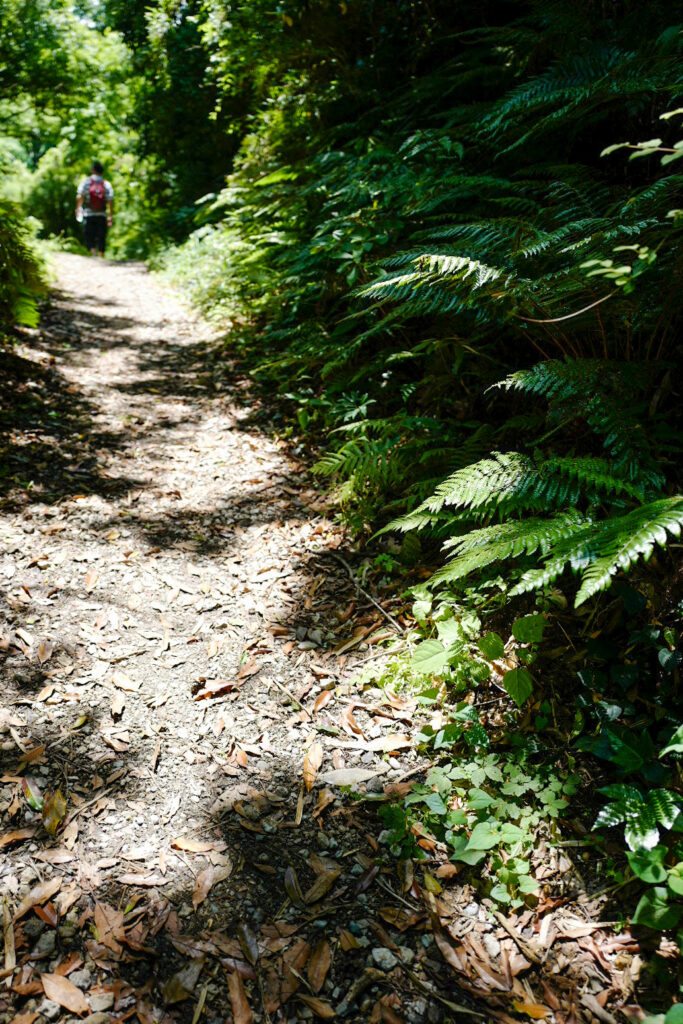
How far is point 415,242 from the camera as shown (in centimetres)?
418

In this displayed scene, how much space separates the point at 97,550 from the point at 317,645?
4.60ft

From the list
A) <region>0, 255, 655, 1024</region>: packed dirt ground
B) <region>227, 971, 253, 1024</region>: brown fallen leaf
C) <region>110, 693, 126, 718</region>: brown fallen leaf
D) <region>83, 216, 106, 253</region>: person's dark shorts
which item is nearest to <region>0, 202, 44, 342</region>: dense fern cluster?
<region>0, 255, 655, 1024</region>: packed dirt ground

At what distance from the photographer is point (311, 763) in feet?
7.54

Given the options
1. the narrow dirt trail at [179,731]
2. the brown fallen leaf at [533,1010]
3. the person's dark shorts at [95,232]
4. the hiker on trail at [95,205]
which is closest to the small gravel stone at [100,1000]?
the narrow dirt trail at [179,731]

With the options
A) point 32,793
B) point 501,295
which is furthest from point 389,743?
point 501,295

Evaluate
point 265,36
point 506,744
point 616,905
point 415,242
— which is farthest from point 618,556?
point 265,36

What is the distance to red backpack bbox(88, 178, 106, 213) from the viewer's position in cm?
1183

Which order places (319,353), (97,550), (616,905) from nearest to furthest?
(616,905)
(97,550)
(319,353)

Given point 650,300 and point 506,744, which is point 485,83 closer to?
point 650,300

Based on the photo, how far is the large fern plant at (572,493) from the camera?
189cm

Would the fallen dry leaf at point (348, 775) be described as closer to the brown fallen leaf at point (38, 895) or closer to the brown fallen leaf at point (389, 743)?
the brown fallen leaf at point (389, 743)

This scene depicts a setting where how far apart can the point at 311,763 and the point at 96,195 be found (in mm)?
13143

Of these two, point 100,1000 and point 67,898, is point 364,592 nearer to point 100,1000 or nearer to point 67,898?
point 67,898

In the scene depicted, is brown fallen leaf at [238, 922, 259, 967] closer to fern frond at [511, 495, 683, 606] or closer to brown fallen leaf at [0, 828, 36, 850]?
brown fallen leaf at [0, 828, 36, 850]
